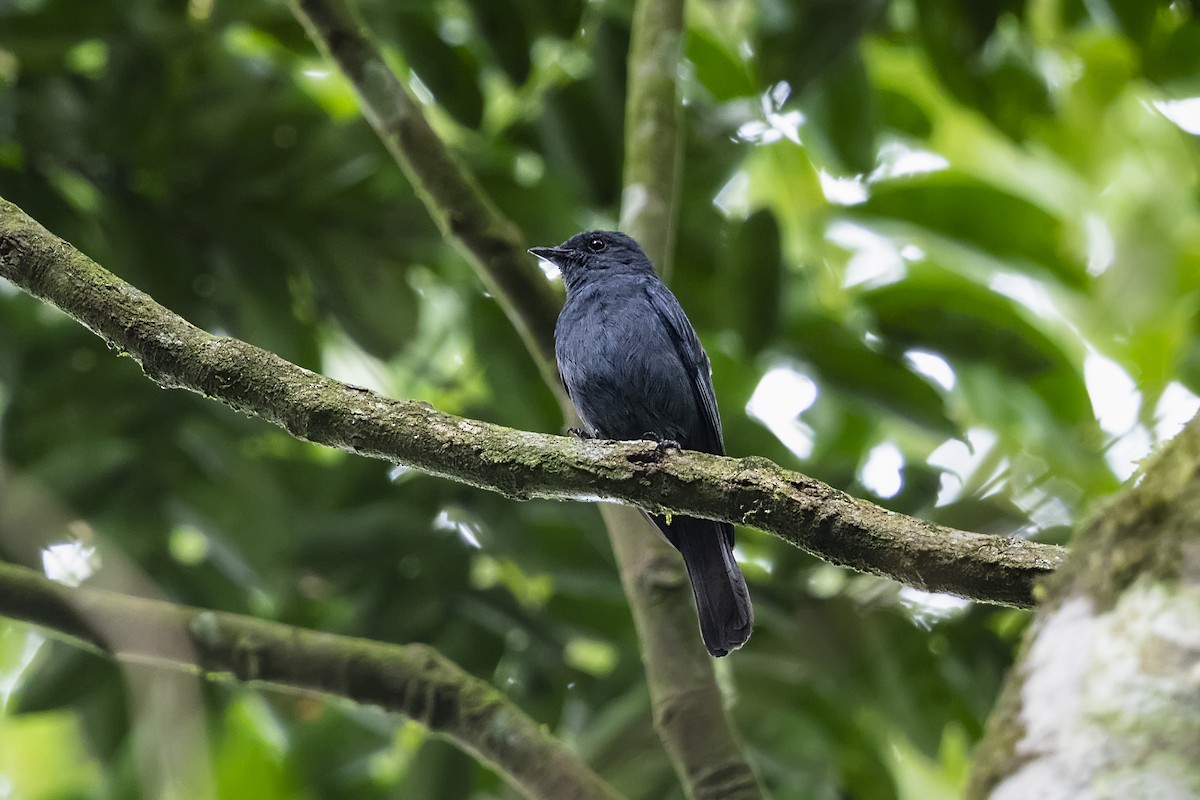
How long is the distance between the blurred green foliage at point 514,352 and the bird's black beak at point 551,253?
0.29 metres

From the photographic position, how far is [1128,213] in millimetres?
5445

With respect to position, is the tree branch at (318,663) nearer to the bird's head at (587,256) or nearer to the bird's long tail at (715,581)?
the bird's long tail at (715,581)

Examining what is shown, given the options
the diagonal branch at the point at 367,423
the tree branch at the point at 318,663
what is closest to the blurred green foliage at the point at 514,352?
the tree branch at the point at 318,663

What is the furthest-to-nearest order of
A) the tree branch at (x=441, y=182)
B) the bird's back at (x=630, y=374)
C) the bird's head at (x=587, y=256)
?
the bird's head at (x=587, y=256)
the bird's back at (x=630, y=374)
the tree branch at (x=441, y=182)

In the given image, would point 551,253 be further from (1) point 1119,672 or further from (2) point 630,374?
(1) point 1119,672

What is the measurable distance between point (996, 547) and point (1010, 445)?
8.50 feet

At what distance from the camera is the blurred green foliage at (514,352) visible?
168 inches

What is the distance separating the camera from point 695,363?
452 centimetres

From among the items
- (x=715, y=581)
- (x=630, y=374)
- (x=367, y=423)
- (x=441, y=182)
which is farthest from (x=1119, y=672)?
(x=630, y=374)

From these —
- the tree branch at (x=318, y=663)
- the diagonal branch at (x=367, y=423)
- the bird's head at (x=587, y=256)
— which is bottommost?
the tree branch at (x=318, y=663)

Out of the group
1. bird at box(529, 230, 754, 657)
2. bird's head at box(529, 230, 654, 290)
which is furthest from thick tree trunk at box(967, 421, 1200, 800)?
bird's head at box(529, 230, 654, 290)

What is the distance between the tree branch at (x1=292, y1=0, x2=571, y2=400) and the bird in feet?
0.50

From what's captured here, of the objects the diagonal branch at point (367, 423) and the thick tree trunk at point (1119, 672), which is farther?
the diagonal branch at point (367, 423)

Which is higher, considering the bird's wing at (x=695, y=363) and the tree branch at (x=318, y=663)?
the bird's wing at (x=695, y=363)
